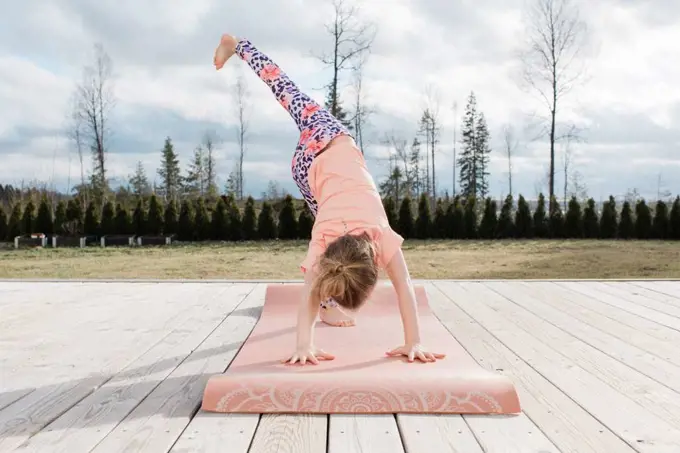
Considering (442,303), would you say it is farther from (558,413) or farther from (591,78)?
(591,78)

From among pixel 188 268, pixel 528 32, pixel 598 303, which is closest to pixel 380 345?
pixel 598 303

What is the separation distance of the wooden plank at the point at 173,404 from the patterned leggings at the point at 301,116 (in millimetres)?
888

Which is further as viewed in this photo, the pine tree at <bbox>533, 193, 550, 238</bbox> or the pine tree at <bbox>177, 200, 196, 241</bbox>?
the pine tree at <bbox>533, 193, 550, 238</bbox>

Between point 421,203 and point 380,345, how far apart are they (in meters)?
10.9

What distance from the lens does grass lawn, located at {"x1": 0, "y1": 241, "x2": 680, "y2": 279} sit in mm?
8500

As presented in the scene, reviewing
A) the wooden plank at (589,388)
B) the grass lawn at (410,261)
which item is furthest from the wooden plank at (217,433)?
the grass lawn at (410,261)

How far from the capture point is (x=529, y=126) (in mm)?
16516

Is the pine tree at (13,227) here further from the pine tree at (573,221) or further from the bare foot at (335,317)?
the bare foot at (335,317)

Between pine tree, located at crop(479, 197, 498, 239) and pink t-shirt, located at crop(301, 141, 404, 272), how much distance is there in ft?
36.2

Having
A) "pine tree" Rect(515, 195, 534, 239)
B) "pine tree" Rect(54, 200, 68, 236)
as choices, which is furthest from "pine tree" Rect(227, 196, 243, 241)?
"pine tree" Rect(515, 195, 534, 239)

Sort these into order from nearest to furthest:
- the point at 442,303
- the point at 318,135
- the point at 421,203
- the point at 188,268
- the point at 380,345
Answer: the point at 380,345 → the point at 318,135 → the point at 442,303 → the point at 188,268 → the point at 421,203

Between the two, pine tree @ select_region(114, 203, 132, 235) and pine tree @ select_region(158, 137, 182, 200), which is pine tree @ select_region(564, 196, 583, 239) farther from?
pine tree @ select_region(158, 137, 182, 200)

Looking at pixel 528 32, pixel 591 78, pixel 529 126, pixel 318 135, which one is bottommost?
pixel 318 135

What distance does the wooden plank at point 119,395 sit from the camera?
182 cm
